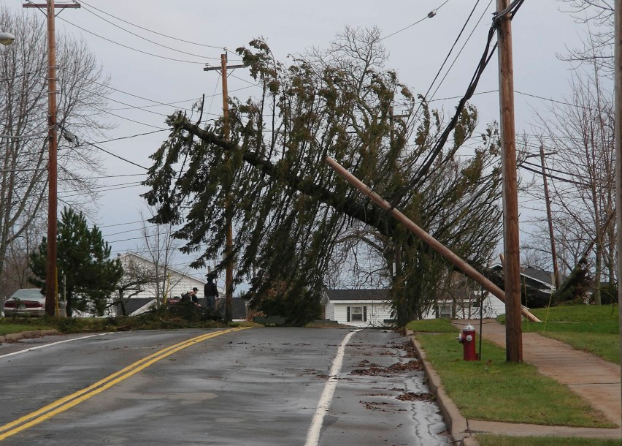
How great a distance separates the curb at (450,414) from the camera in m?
8.92

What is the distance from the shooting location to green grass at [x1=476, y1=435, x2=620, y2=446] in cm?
820

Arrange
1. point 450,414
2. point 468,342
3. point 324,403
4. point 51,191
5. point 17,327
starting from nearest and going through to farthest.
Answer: point 450,414 < point 324,403 < point 468,342 < point 17,327 < point 51,191

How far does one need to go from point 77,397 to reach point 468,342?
21.4ft

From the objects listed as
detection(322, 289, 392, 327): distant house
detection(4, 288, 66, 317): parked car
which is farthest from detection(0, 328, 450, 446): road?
detection(322, 289, 392, 327): distant house

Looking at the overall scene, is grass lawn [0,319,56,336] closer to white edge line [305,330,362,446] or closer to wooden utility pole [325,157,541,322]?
wooden utility pole [325,157,541,322]

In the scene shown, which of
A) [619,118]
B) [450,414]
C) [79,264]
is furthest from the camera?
[79,264]

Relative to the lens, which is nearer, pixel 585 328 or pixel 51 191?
pixel 585 328

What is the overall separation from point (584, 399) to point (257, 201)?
71.4 feet

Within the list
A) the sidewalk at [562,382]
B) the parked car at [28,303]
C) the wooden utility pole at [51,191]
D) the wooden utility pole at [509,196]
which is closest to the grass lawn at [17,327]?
the wooden utility pole at [51,191]

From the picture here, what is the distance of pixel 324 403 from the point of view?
12.0 metres

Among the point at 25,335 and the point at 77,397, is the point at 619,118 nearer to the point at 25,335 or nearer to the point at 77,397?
the point at 77,397

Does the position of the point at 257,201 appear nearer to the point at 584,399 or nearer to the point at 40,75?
the point at 40,75

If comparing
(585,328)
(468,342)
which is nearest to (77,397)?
(468,342)

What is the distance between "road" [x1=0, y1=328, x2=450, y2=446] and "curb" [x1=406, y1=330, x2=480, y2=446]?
170 millimetres
